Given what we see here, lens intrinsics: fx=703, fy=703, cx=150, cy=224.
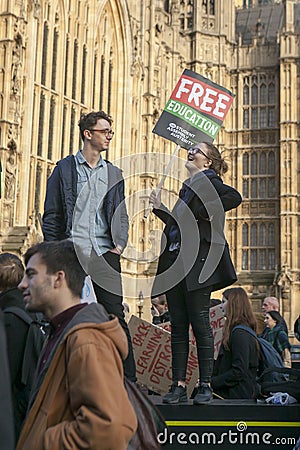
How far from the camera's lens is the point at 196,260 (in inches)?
184

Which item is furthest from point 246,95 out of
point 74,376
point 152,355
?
point 74,376

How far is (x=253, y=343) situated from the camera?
5023 mm

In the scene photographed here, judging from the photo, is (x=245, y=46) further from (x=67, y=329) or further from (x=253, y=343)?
(x=67, y=329)

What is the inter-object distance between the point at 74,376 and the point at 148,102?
2366 centimetres

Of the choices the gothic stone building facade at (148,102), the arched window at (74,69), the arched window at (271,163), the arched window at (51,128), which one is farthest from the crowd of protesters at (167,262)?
the arched window at (271,163)

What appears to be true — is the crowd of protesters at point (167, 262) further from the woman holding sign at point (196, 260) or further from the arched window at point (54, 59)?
the arched window at point (54, 59)

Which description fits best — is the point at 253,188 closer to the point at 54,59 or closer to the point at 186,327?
the point at 54,59

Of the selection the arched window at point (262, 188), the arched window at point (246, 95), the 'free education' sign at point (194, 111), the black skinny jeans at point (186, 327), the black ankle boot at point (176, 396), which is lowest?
the black ankle boot at point (176, 396)

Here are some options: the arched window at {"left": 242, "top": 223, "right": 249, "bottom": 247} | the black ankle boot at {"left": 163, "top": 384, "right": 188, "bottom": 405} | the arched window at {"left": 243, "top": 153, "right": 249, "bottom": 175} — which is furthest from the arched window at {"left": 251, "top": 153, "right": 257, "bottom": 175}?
the black ankle boot at {"left": 163, "top": 384, "right": 188, "bottom": 405}

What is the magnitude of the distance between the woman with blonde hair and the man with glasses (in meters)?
0.94

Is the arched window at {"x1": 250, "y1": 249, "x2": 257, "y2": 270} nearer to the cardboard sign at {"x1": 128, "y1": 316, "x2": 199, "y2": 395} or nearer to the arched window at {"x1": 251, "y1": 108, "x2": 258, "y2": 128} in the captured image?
the arched window at {"x1": 251, "y1": 108, "x2": 258, "y2": 128}

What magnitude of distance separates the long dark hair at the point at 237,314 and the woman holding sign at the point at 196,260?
1.22 ft

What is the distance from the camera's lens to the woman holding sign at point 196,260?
15.1 ft

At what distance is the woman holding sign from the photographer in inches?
181
